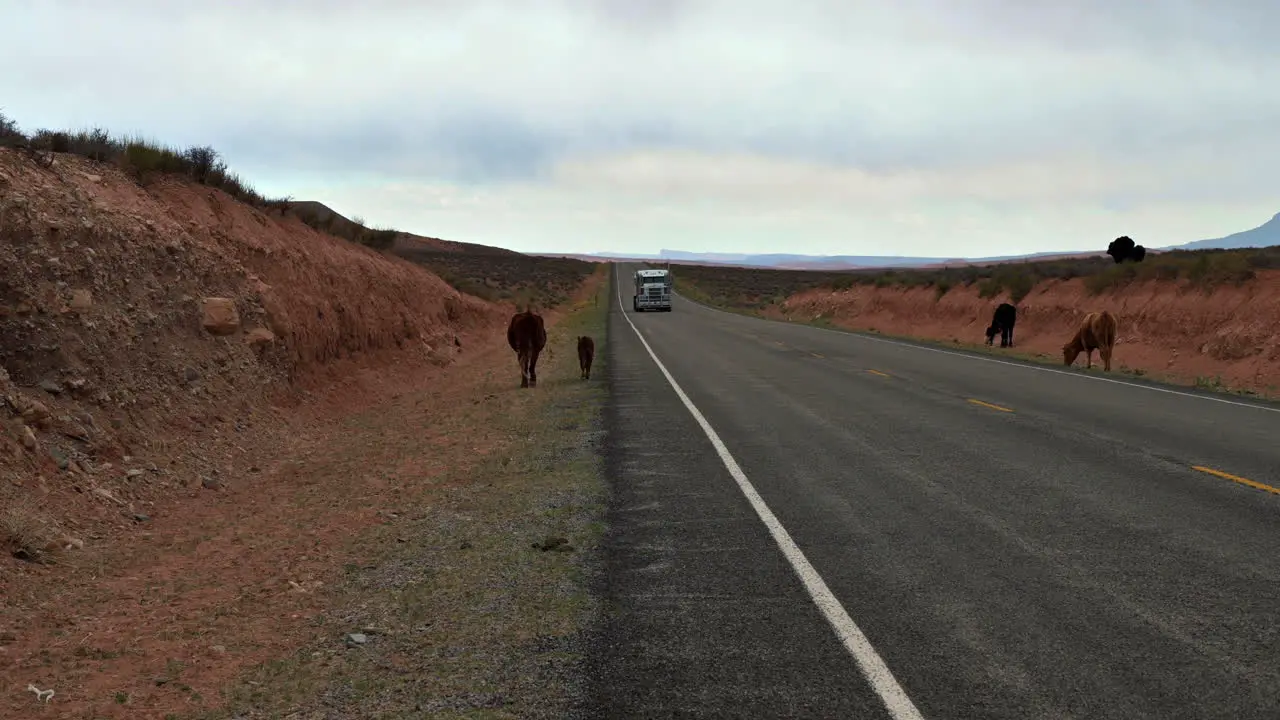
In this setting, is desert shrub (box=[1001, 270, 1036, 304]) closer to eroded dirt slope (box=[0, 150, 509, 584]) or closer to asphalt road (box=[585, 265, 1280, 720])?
asphalt road (box=[585, 265, 1280, 720])

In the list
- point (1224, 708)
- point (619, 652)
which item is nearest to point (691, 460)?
point (619, 652)

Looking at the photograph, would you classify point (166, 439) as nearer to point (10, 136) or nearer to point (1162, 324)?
point (10, 136)

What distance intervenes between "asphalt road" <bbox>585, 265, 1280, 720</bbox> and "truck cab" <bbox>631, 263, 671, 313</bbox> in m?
41.7

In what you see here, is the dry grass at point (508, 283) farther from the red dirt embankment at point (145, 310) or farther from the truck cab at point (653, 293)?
the red dirt embankment at point (145, 310)

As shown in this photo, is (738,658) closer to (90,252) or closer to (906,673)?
(906,673)

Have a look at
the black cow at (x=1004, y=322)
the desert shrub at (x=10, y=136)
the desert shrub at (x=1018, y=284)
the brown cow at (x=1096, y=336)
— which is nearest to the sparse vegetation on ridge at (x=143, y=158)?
the desert shrub at (x=10, y=136)

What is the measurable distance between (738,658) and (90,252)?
10.2m

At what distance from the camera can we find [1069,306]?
37.6 metres

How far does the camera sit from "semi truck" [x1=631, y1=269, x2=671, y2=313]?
54500 millimetres

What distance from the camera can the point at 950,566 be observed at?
596 cm

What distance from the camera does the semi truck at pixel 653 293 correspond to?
54500 millimetres

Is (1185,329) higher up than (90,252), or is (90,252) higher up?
(90,252)

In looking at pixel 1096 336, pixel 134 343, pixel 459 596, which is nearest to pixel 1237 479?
pixel 459 596

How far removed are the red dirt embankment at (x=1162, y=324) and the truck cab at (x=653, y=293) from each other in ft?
46.4
